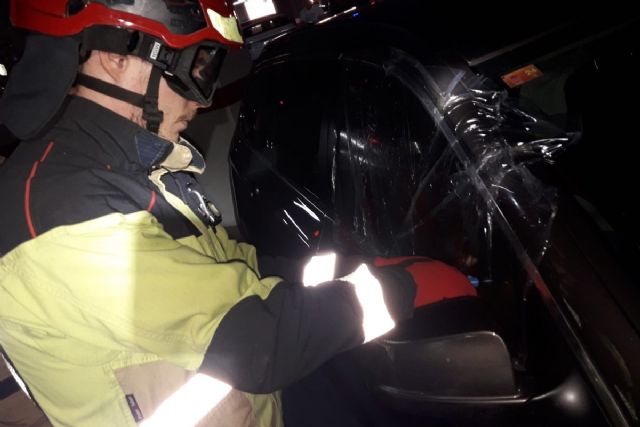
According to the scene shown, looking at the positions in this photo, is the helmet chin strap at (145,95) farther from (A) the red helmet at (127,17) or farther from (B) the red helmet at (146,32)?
(A) the red helmet at (127,17)

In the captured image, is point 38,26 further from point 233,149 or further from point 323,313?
point 233,149

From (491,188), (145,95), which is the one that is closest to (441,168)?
(491,188)

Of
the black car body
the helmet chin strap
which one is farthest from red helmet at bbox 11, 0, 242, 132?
the black car body

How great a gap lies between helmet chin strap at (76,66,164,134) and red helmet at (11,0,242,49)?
0.12 metres

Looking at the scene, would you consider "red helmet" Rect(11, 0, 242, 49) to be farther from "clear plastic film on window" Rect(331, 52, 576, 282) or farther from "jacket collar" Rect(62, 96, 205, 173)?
"clear plastic film on window" Rect(331, 52, 576, 282)

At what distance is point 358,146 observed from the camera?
1.36 m

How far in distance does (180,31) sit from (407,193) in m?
0.83

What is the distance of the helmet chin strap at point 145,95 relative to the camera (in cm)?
105

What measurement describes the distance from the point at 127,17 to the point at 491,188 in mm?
1058

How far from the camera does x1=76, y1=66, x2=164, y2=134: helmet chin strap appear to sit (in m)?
1.05

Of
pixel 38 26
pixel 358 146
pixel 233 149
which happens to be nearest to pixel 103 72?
pixel 38 26

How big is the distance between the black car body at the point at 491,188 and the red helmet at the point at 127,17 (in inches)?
18.8

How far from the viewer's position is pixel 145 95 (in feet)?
3.67

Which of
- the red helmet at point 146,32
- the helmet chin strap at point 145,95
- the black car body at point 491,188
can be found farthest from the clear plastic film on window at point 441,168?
the helmet chin strap at point 145,95
